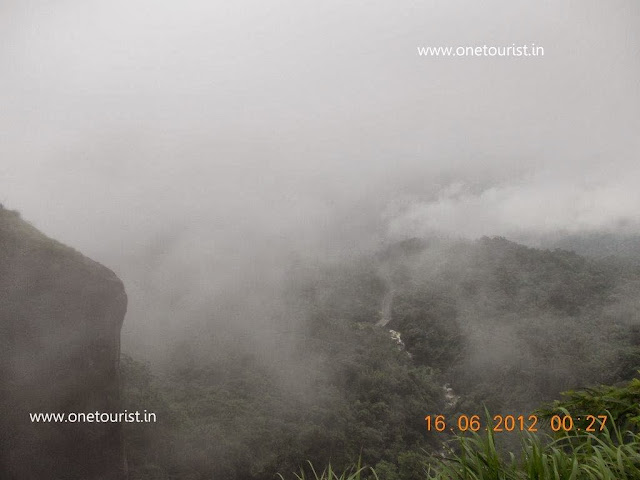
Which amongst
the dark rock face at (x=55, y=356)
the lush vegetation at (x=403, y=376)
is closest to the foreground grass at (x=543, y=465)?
the lush vegetation at (x=403, y=376)

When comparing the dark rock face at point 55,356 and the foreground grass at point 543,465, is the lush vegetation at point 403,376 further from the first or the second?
the dark rock face at point 55,356

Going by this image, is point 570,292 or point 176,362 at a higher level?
point 570,292

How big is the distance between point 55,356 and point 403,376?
42.0m

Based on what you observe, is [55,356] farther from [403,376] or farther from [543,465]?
[403,376]

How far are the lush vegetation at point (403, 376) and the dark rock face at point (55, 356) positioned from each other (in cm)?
820

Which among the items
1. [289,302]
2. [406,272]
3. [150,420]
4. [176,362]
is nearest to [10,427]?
[150,420]

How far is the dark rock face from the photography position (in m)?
11.5

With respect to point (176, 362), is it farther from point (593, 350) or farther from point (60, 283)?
point (593, 350)

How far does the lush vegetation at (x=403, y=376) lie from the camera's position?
2228cm

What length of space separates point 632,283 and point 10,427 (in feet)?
247

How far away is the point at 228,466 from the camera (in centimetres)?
2438

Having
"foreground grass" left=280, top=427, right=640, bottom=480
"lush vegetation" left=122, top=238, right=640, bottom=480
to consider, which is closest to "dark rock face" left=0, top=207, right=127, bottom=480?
"lush vegetation" left=122, top=238, right=640, bottom=480

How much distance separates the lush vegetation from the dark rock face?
8.20m

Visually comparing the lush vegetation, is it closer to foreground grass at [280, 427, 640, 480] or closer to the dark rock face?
foreground grass at [280, 427, 640, 480]
